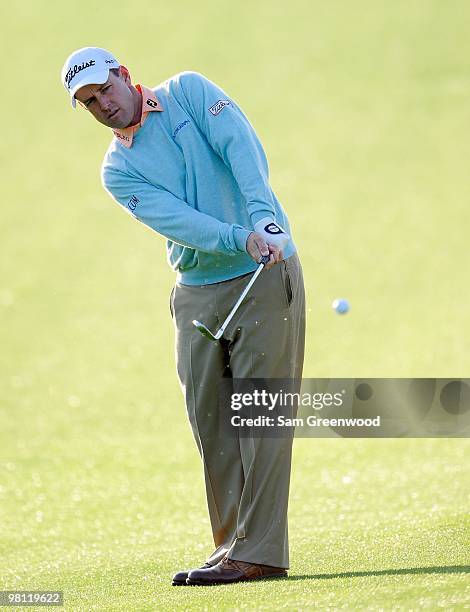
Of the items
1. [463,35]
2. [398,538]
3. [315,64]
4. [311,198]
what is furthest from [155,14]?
[398,538]

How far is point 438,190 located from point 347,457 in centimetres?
500

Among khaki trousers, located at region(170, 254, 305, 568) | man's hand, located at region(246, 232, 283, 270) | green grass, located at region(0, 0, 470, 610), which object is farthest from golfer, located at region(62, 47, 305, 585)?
green grass, located at region(0, 0, 470, 610)

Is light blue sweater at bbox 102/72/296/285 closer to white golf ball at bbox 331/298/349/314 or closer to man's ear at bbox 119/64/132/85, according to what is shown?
man's ear at bbox 119/64/132/85

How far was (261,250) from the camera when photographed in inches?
144

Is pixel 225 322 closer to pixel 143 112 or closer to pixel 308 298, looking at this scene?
pixel 143 112

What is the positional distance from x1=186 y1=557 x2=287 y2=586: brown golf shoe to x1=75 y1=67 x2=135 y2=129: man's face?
1.49 metres

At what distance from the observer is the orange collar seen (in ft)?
12.9

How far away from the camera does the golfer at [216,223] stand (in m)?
3.83

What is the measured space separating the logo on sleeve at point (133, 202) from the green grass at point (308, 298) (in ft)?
4.21

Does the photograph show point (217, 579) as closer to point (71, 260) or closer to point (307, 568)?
point (307, 568)

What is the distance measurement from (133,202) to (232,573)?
1.28 m

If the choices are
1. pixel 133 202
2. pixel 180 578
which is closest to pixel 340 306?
pixel 133 202

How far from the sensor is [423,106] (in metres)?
13.7

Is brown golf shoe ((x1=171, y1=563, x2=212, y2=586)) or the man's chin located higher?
the man's chin
